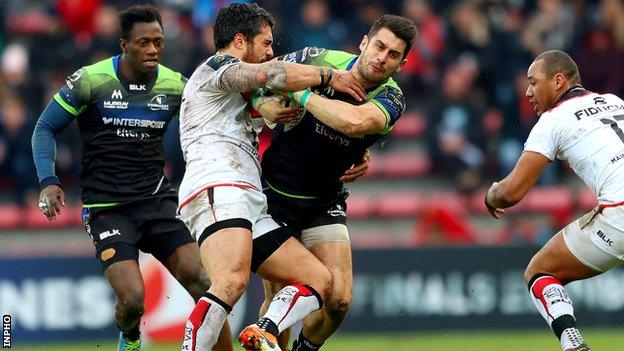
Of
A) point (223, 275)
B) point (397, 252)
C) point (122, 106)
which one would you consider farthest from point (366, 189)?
point (223, 275)

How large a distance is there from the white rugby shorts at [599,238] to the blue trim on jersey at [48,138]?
416 centimetres

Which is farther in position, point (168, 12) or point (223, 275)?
point (168, 12)

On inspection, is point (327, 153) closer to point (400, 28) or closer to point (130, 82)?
point (400, 28)

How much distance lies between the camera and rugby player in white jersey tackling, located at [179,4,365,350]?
9.21m

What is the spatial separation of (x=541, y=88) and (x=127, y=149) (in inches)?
136

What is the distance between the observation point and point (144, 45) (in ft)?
35.5

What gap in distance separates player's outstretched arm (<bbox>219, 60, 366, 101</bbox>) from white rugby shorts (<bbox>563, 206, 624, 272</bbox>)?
7.22 ft

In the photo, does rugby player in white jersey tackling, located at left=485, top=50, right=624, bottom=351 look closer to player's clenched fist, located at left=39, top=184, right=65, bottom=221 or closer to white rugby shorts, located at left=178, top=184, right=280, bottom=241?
white rugby shorts, located at left=178, top=184, right=280, bottom=241

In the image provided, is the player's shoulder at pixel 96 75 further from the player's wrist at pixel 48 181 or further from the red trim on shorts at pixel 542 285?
the red trim on shorts at pixel 542 285

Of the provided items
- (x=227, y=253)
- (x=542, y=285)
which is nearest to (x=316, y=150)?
(x=227, y=253)

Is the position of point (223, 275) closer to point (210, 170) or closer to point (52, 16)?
point (210, 170)

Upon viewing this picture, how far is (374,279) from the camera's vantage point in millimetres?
15664

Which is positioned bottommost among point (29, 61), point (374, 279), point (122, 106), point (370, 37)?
point (374, 279)

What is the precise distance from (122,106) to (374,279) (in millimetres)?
5620
